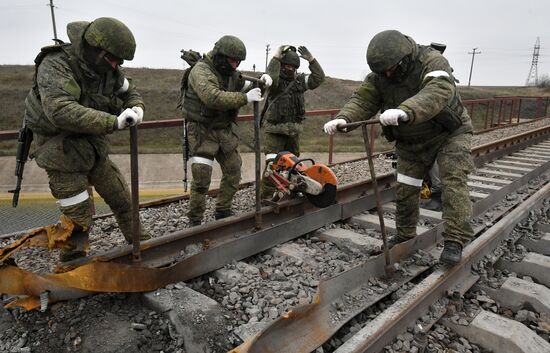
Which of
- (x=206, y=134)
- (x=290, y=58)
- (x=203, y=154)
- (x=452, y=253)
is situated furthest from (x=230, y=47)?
(x=452, y=253)

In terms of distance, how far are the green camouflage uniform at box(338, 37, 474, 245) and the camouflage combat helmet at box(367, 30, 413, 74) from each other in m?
0.25

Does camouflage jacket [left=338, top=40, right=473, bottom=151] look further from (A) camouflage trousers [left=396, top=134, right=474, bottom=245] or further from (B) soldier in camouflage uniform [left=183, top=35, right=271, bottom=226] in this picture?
(B) soldier in camouflage uniform [left=183, top=35, right=271, bottom=226]

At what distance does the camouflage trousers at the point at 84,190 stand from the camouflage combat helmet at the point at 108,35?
0.97 meters

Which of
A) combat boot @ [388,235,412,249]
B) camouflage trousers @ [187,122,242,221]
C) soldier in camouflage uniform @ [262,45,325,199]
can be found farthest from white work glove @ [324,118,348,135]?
soldier in camouflage uniform @ [262,45,325,199]

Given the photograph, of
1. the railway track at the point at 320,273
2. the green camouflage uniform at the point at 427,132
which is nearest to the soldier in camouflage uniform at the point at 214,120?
the railway track at the point at 320,273

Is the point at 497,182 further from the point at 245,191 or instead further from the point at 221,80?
the point at 221,80

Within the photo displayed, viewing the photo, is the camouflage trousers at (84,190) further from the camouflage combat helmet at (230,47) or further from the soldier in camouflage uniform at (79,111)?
the camouflage combat helmet at (230,47)

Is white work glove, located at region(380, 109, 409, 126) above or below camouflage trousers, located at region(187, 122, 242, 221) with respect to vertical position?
above

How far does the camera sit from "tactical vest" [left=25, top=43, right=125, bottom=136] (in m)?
3.16

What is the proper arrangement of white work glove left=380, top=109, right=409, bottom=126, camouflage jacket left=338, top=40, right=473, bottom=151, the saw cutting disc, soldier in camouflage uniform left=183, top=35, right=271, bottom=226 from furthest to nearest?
the saw cutting disc < soldier in camouflage uniform left=183, top=35, right=271, bottom=226 < camouflage jacket left=338, top=40, right=473, bottom=151 < white work glove left=380, top=109, right=409, bottom=126

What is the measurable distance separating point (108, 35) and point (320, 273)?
2496 millimetres

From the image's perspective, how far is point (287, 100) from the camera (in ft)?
18.8

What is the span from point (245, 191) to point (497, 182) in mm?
3969

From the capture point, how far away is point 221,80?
4590 mm
